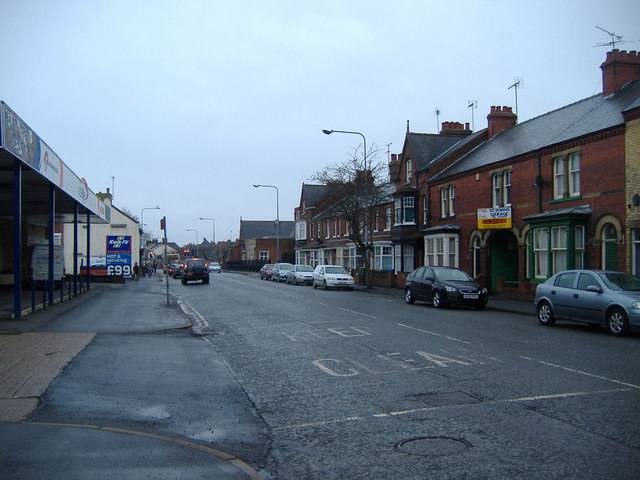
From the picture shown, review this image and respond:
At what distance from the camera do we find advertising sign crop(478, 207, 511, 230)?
27703 millimetres

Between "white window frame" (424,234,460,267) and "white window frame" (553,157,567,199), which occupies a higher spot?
"white window frame" (553,157,567,199)

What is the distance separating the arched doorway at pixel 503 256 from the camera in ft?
98.8

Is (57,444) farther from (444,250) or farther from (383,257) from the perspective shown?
(383,257)

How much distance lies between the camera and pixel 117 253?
42.4 meters

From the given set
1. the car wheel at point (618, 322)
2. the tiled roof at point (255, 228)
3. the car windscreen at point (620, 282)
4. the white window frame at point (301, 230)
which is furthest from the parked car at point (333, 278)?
the tiled roof at point (255, 228)

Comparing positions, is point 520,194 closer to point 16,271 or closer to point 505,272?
point 505,272

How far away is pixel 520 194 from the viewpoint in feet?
88.9

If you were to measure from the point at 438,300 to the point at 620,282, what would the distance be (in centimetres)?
826

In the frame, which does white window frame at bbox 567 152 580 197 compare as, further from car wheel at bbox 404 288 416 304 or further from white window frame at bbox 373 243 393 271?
white window frame at bbox 373 243 393 271

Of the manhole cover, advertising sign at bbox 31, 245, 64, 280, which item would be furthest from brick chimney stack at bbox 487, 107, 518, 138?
the manhole cover

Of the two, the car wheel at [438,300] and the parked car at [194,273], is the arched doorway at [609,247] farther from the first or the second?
the parked car at [194,273]

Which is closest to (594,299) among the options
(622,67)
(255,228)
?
(622,67)

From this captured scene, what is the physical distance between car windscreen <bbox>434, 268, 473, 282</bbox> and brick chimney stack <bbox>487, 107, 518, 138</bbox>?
14.8 metres

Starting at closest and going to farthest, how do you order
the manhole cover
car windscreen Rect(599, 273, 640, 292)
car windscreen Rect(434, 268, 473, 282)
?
the manhole cover
car windscreen Rect(599, 273, 640, 292)
car windscreen Rect(434, 268, 473, 282)
